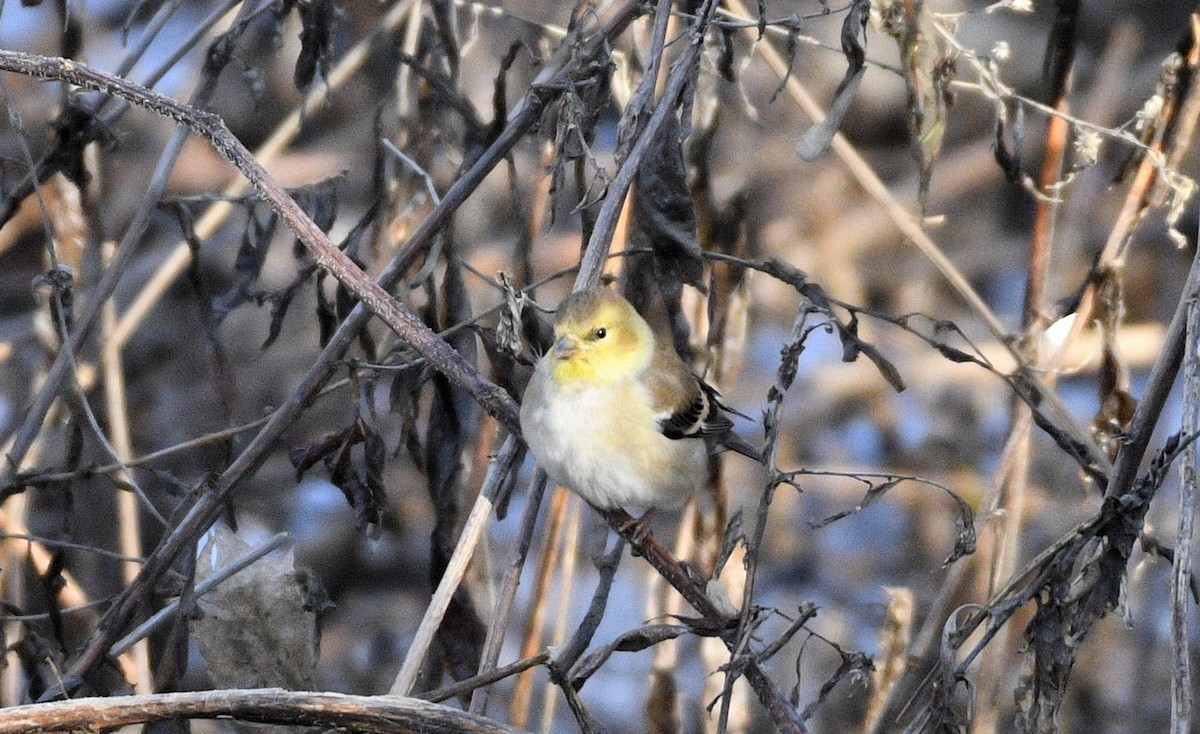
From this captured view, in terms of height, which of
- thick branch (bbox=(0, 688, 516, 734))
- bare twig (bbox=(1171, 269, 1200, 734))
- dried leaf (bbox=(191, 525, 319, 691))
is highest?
bare twig (bbox=(1171, 269, 1200, 734))

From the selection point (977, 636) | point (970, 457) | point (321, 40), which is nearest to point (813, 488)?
point (970, 457)

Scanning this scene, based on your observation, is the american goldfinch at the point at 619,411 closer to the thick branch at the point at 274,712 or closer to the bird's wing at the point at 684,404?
the bird's wing at the point at 684,404

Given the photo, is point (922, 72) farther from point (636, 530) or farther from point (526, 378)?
point (526, 378)

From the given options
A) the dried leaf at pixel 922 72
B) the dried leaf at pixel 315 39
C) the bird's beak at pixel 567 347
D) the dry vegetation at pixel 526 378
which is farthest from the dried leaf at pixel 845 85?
the dried leaf at pixel 315 39

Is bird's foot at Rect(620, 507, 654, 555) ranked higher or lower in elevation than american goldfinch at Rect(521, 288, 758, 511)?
lower

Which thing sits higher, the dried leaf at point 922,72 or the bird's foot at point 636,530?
the dried leaf at point 922,72

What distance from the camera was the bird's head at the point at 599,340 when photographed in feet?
9.71

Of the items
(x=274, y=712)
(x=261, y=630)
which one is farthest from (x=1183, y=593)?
(x=261, y=630)

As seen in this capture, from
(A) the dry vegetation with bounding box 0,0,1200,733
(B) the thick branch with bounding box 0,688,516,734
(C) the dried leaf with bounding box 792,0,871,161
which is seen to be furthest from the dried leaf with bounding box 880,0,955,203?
(B) the thick branch with bounding box 0,688,516,734

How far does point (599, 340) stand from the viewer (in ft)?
10.1

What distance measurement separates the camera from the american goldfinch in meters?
2.92

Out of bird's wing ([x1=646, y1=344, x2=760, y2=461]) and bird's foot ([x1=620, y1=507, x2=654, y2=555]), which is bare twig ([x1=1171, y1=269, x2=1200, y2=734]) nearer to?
bird's foot ([x1=620, y1=507, x2=654, y2=555])

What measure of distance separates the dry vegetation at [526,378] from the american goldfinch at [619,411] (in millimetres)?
114

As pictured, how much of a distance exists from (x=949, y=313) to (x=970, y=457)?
114 centimetres
